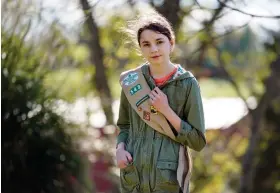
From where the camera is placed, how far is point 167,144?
13.6 feet

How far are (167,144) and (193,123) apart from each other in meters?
0.16

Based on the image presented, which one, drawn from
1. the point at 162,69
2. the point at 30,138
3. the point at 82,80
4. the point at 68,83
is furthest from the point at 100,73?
the point at 162,69

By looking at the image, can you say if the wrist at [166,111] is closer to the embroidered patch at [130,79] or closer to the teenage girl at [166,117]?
the teenage girl at [166,117]

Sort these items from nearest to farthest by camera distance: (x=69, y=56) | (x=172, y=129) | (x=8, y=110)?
1. (x=172, y=129)
2. (x=8, y=110)
3. (x=69, y=56)

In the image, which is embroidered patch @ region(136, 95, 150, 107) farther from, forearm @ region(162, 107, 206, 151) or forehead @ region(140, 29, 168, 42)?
forehead @ region(140, 29, 168, 42)

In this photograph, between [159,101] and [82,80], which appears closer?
[159,101]

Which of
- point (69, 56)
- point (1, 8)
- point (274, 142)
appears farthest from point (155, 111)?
point (274, 142)

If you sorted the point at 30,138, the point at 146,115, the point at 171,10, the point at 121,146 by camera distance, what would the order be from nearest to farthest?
the point at 146,115 < the point at 121,146 < the point at 171,10 < the point at 30,138

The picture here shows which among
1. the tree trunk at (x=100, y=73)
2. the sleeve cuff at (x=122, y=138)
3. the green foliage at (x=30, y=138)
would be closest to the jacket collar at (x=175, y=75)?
the sleeve cuff at (x=122, y=138)

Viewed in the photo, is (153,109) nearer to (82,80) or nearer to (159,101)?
(159,101)

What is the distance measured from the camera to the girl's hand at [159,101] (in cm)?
408

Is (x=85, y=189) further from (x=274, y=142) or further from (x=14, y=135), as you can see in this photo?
(x=274, y=142)

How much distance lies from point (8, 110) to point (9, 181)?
601 millimetres

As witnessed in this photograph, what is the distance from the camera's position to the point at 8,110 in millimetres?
7117
